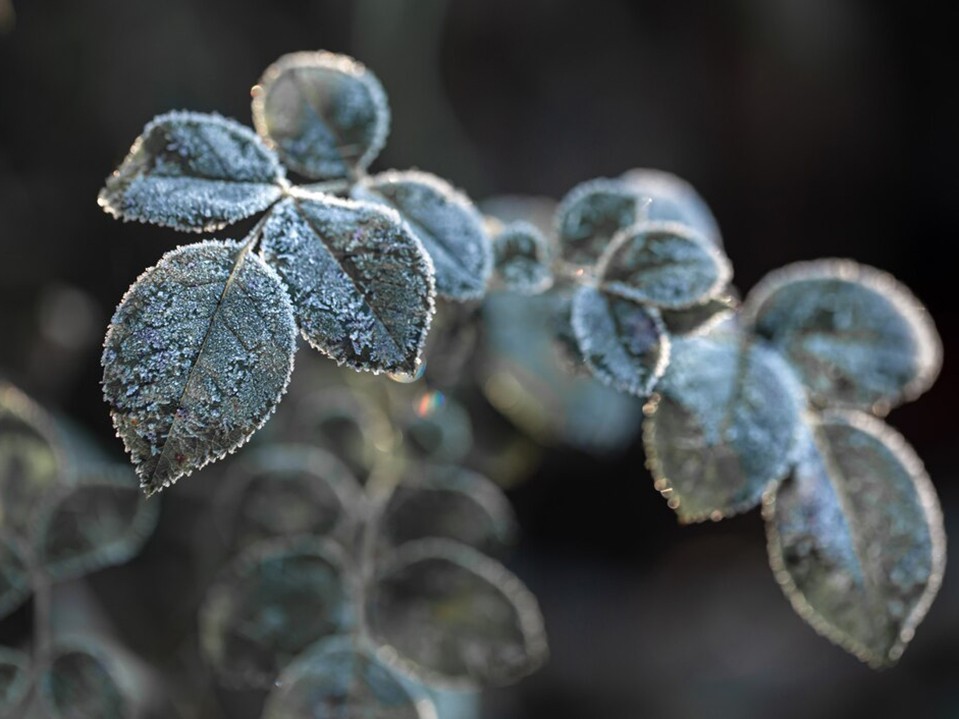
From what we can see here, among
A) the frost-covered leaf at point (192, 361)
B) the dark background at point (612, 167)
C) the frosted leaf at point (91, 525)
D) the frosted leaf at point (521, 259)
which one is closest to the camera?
the frost-covered leaf at point (192, 361)

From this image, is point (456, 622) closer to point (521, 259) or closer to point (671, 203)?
point (521, 259)

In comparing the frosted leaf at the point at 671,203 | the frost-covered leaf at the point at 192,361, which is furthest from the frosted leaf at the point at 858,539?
the frost-covered leaf at the point at 192,361

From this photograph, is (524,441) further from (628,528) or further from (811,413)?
(628,528)

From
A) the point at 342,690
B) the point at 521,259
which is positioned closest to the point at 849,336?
the point at 521,259

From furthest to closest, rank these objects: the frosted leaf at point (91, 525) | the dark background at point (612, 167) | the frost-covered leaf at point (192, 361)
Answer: the dark background at point (612, 167) < the frosted leaf at point (91, 525) < the frost-covered leaf at point (192, 361)

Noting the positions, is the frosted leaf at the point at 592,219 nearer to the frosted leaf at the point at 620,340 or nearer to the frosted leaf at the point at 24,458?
the frosted leaf at the point at 620,340

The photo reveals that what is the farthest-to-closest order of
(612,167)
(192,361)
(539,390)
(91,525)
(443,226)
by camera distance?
(612,167)
(539,390)
(91,525)
(443,226)
(192,361)

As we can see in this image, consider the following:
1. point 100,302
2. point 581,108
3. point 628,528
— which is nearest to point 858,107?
point 581,108
